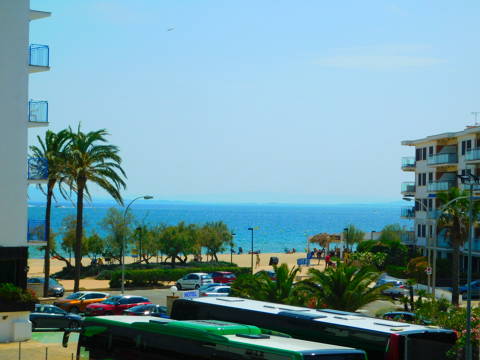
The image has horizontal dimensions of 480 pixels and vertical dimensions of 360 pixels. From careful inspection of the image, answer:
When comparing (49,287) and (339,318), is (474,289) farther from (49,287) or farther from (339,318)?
(339,318)

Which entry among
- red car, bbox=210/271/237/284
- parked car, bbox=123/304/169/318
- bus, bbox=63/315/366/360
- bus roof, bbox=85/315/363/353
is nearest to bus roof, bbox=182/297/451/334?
bus roof, bbox=85/315/363/353

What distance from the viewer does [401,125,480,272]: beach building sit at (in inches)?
2901

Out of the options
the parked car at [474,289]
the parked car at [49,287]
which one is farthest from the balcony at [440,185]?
the parked car at [49,287]

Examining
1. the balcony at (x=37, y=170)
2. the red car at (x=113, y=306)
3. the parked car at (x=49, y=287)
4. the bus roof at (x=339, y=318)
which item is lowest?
the parked car at (x=49, y=287)

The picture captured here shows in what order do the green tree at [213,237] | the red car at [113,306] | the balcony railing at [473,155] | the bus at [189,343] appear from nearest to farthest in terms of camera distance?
the bus at [189,343] → the red car at [113,306] → the balcony railing at [473,155] → the green tree at [213,237]

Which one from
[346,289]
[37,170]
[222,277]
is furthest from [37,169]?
[222,277]

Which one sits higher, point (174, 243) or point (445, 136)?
point (445, 136)

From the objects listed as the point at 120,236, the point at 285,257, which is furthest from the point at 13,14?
the point at 285,257

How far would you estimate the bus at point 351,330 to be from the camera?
1894cm

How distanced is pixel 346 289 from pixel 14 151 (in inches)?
634

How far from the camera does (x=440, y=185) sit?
79.2 meters

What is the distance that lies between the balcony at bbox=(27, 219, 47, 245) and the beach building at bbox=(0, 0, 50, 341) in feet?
12.5

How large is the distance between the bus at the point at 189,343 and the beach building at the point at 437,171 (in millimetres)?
53192

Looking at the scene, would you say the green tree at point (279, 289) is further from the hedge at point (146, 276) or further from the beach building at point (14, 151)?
the hedge at point (146, 276)
